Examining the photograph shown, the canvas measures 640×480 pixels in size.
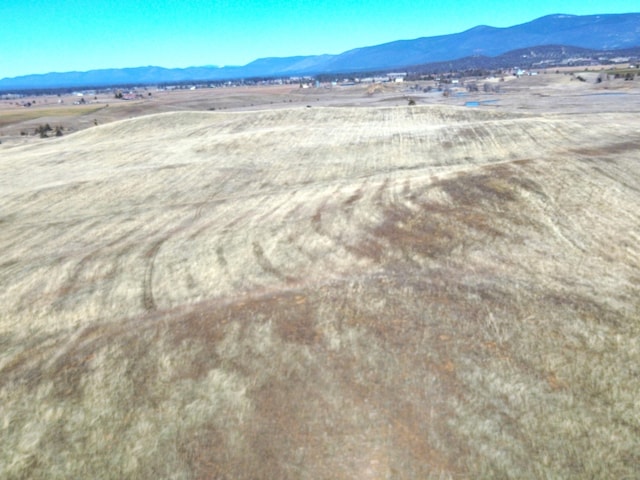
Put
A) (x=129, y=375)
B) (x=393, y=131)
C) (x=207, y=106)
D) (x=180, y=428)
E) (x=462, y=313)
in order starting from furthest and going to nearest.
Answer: (x=207, y=106)
(x=393, y=131)
(x=462, y=313)
(x=129, y=375)
(x=180, y=428)

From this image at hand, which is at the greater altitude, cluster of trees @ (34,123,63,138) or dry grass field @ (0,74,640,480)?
dry grass field @ (0,74,640,480)

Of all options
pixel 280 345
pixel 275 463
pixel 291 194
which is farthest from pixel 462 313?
pixel 291 194

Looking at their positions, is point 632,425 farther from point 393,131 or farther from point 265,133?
point 265,133

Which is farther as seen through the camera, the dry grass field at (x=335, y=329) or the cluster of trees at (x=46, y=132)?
the cluster of trees at (x=46, y=132)

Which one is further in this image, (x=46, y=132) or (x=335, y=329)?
(x=46, y=132)

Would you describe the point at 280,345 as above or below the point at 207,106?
above

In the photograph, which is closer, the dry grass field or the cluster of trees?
the dry grass field

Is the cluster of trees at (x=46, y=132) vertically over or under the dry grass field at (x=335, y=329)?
under

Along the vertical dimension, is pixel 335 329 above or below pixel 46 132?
above
